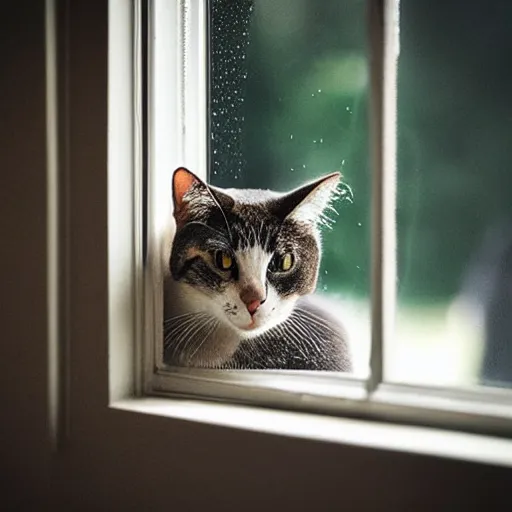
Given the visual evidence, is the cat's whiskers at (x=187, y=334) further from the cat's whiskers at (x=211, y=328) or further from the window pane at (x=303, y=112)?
the window pane at (x=303, y=112)

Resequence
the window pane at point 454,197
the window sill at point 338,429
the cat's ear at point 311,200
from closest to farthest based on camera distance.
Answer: the window sill at point 338,429
the window pane at point 454,197
the cat's ear at point 311,200

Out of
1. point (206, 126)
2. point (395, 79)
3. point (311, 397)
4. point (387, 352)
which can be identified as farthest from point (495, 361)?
point (206, 126)

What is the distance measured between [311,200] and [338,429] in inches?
12.6

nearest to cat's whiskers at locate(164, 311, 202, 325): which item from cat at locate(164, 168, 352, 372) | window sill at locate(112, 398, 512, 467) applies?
cat at locate(164, 168, 352, 372)

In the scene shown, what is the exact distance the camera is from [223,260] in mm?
1019

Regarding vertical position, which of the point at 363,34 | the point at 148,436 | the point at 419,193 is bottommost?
the point at 148,436

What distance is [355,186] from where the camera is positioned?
0.96m

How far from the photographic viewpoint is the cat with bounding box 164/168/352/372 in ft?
3.22

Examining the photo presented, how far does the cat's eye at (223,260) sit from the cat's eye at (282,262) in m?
0.06

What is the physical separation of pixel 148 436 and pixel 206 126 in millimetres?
475

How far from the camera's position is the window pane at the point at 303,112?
3.11 feet

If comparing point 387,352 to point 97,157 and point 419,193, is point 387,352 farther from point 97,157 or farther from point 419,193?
point 97,157

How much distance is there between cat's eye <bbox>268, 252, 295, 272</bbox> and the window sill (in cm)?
20

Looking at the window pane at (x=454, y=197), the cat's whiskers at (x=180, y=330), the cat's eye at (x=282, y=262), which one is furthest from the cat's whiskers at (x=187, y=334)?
the window pane at (x=454, y=197)
